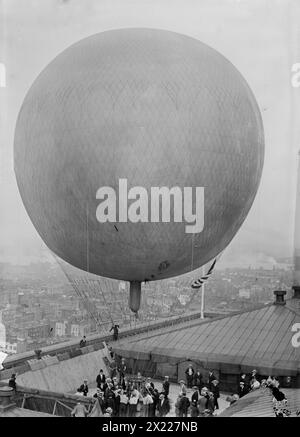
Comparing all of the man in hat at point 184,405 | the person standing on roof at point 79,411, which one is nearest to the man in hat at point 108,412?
the person standing on roof at point 79,411

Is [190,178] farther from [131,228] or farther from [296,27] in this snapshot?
[296,27]

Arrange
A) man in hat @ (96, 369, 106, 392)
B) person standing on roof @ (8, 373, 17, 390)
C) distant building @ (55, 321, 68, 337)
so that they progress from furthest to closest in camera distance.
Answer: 1. distant building @ (55, 321, 68, 337)
2. man in hat @ (96, 369, 106, 392)
3. person standing on roof @ (8, 373, 17, 390)

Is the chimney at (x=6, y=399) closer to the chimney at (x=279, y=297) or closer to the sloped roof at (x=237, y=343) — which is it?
the sloped roof at (x=237, y=343)

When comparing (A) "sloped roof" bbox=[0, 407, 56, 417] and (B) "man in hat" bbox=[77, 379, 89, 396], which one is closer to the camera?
(A) "sloped roof" bbox=[0, 407, 56, 417]

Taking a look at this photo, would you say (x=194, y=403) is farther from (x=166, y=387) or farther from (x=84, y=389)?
(x=84, y=389)

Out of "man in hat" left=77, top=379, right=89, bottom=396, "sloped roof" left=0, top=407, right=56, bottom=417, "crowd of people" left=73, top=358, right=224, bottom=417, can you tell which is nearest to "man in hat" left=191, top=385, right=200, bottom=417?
"crowd of people" left=73, top=358, right=224, bottom=417

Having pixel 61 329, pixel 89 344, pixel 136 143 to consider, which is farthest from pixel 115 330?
pixel 136 143

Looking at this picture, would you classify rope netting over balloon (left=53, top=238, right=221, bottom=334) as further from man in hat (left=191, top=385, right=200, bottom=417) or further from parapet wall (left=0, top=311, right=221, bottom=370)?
man in hat (left=191, top=385, right=200, bottom=417)
